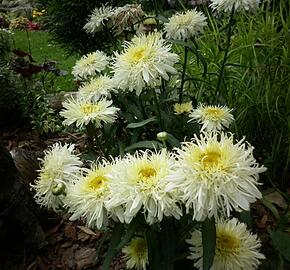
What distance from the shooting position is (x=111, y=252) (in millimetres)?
1557

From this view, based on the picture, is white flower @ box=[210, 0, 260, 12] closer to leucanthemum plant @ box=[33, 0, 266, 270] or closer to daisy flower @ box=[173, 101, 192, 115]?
leucanthemum plant @ box=[33, 0, 266, 270]

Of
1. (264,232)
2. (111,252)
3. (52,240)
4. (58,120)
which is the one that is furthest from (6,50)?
(111,252)

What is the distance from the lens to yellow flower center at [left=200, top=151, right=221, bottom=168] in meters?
1.27

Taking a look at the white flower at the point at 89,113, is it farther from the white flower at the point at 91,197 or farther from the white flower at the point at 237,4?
the white flower at the point at 237,4

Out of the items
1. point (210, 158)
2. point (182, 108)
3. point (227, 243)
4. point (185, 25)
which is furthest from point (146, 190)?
point (185, 25)

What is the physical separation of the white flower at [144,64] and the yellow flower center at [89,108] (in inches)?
4.9

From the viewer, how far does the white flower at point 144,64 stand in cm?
178

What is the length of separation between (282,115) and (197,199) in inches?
65.7

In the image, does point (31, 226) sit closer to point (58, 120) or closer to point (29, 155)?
point (29, 155)

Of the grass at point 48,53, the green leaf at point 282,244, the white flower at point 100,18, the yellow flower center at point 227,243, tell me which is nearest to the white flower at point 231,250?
the yellow flower center at point 227,243

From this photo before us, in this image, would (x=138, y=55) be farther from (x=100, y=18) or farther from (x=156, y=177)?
(x=100, y=18)

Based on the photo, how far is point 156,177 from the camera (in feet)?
4.43

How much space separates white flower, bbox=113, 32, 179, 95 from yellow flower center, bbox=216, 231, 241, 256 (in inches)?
23.0

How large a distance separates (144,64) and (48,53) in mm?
5621
